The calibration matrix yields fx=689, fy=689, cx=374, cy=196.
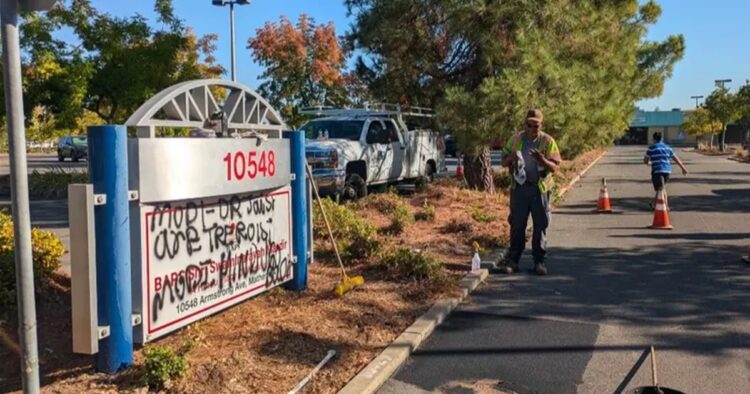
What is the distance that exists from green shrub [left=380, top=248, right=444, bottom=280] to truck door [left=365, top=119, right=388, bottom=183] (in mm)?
7434

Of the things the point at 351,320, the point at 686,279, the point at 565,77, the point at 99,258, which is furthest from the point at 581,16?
the point at 99,258

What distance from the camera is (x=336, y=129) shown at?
15078 millimetres

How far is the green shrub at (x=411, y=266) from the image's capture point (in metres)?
7.00

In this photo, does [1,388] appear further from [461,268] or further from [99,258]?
[461,268]

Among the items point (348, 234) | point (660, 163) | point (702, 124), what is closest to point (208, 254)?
point (348, 234)

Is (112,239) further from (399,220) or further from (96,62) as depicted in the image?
(96,62)

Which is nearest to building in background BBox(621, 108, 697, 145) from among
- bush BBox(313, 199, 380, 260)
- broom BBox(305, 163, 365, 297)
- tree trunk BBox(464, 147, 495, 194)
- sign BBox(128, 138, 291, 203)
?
tree trunk BBox(464, 147, 495, 194)

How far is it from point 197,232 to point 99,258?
90 centimetres

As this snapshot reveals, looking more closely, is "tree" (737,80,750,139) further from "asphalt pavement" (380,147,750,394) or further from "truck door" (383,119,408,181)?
"asphalt pavement" (380,147,750,394)

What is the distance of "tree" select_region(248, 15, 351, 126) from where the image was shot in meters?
30.0

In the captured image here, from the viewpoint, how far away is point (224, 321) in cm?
562

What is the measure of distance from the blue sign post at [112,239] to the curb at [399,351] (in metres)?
1.38

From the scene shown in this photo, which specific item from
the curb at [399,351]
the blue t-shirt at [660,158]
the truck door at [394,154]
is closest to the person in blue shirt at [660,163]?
the blue t-shirt at [660,158]

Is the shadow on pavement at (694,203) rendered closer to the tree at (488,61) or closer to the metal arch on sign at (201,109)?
the tree at (488,61)
